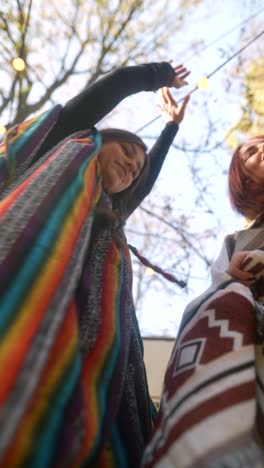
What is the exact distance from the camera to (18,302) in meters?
0.50

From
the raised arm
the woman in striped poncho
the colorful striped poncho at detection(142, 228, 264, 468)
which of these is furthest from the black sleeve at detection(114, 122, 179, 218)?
the colorful striped poncho at detection(142, 228, 264, 468)

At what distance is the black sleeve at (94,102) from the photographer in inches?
46.9

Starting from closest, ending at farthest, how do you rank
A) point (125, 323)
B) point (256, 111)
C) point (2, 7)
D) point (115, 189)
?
point (125, 323) → point (115, 189) → point (2, 7) → point (256, 111)

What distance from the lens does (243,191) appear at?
1.28 meters

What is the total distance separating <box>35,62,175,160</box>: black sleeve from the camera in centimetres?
119

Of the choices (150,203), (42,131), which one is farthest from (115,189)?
(150,203)

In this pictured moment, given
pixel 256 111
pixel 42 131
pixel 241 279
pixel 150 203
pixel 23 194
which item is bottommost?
pixel 241 279

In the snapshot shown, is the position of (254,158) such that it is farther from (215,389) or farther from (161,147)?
(215,389)

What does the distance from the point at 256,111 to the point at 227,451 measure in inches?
121

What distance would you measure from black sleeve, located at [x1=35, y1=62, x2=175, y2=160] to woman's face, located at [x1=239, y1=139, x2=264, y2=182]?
479 millimetres

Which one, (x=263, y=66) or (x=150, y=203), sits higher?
(x=263, y=66)

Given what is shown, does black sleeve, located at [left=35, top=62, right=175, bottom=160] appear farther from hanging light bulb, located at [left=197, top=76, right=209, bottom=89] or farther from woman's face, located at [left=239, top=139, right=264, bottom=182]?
hanging light bulb, located at [left=197, top=76, right=209, bottom=89]

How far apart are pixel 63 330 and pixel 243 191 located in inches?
37.5

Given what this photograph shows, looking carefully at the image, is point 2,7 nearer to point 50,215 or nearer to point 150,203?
point 150,203
